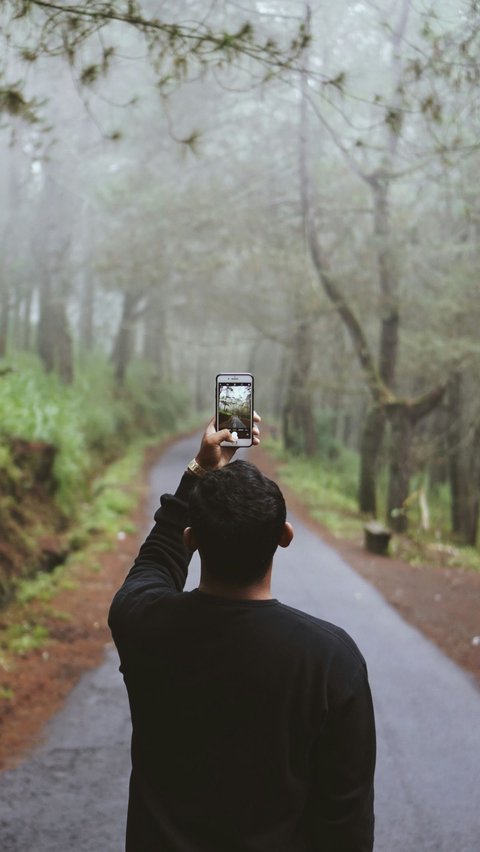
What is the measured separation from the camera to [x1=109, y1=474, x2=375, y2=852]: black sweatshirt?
1.87m

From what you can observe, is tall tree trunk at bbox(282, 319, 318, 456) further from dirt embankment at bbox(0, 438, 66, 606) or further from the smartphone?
the smartphone

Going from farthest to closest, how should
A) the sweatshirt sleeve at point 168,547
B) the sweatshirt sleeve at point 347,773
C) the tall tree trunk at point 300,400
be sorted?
the tall tree trunk at point 300,400
the sweatshirt sleeve at point 168,547
the sweatshirt sleeve at point 347,773

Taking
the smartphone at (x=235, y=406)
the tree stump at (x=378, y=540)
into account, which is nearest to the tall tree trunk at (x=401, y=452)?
the tree stump at (x=378, y=540)

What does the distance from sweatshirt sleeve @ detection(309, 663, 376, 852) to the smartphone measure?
0.93 metres

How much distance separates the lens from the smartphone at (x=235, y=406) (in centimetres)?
258

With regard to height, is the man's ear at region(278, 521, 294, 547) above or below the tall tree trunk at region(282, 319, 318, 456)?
above

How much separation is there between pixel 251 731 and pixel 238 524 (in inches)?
20.0

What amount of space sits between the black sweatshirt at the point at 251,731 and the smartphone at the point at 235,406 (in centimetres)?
70

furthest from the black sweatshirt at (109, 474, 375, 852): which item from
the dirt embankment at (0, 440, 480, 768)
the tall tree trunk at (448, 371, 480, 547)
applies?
the tall tree trunk at (448, 371, 480, 547)

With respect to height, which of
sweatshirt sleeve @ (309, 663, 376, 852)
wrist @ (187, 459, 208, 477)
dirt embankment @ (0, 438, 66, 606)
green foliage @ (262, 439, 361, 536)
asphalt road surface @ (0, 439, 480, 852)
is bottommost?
green foliage @ (262, 439, 361, 536)

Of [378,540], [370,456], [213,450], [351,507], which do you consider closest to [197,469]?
[213,450]

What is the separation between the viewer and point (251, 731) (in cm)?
190

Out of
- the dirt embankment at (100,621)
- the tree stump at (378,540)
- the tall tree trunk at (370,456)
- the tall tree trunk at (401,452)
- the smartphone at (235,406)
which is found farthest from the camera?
the tall tree trunk at (370,456)

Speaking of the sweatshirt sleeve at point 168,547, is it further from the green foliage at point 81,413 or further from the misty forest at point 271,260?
the green foliage at point 81,413
